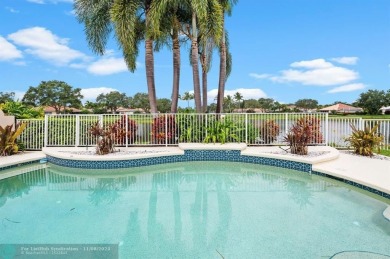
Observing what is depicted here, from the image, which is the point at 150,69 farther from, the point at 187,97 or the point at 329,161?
the point at 187,97

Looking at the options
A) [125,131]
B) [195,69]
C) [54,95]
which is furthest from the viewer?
[54,95]

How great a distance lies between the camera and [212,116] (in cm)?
1028

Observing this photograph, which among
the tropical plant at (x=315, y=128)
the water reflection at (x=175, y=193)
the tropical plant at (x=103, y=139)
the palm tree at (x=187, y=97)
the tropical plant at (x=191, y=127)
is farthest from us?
the palm tree at (x=187, y=97)

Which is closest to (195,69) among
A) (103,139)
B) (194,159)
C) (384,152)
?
(194,159)

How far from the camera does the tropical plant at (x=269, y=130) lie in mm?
10266

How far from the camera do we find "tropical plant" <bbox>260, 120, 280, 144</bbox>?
33.7 feet

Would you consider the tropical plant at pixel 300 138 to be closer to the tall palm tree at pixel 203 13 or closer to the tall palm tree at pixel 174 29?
the tall palm tree at pixel 203 13

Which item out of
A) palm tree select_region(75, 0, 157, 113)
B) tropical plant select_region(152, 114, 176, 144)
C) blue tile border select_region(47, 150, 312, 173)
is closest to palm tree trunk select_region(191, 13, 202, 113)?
palm tree select_region(75, 0, 157, 113)

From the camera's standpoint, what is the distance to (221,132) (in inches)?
382

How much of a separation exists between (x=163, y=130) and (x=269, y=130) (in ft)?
13.5

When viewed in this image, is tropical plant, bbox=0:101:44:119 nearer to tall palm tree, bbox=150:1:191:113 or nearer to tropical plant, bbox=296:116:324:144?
tall palm tree, bbox=150:1:191:113

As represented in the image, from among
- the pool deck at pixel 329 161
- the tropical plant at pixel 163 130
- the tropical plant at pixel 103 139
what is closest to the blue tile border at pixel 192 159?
the pool deck at pixel 329 161

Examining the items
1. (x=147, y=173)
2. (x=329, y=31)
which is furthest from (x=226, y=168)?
(x=329, y=31)

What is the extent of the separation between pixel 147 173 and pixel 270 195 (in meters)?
3.50
